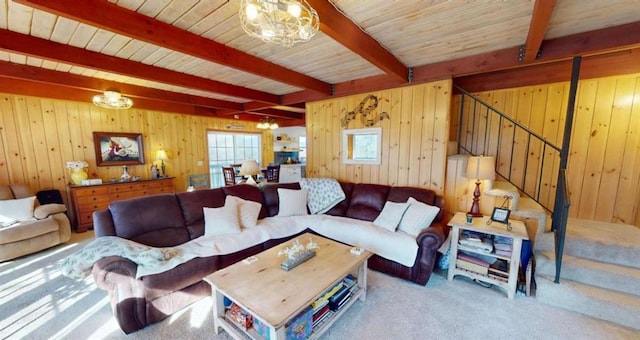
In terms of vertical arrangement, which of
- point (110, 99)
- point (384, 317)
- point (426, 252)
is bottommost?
point (384, 317)

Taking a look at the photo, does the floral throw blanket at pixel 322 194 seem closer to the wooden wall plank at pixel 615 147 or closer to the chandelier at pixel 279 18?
the chandelier at pixel 279 18

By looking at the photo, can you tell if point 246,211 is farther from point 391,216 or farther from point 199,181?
point 199,181

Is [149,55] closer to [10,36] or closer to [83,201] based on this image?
[10,36]

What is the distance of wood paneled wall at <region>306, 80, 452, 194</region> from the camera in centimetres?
298

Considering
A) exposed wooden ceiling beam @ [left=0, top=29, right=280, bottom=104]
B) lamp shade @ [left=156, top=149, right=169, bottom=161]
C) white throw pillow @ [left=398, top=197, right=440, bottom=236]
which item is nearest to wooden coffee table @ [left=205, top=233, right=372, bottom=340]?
white throw pillow @ [left=398, top=197, right=440, bottom=236]

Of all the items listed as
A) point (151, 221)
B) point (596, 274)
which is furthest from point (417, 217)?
point (151, 221)

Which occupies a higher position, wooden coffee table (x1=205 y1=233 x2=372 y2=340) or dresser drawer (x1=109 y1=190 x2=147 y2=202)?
dresser drawer (x1=109 y1=190 x2=147 y2=202)

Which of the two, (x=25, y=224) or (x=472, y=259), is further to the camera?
(x=25, y=224)

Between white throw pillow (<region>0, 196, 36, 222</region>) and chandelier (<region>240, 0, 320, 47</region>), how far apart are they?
4.19m

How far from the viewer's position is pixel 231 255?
92.6 inches

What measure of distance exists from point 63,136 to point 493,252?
6.54 m

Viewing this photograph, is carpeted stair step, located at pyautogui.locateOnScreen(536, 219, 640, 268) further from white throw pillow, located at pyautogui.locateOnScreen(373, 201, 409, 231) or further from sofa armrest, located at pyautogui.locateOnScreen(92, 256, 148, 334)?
sofa armrest, located at pyautogui.locateOnScreen(92, 256, 148, 334)

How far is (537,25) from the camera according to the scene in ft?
5.28

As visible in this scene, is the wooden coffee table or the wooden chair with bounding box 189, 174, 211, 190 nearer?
the wooden coffee table
